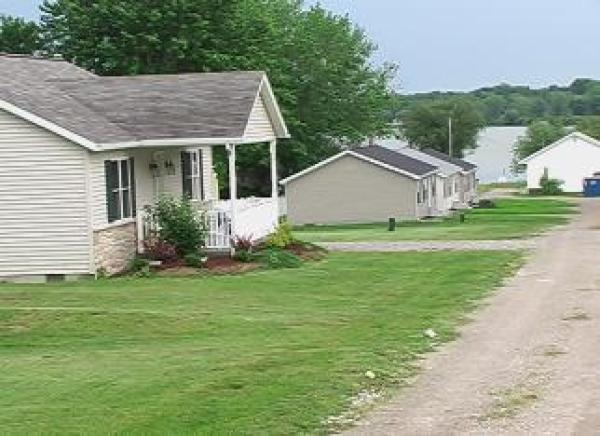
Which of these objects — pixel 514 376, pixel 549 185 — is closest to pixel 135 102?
pixel 514 376

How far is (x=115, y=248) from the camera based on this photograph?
2573 centimetres

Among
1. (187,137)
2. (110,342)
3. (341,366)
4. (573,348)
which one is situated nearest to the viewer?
(341,366)

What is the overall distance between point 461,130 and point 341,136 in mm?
46247

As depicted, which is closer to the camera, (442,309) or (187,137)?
(442,309)

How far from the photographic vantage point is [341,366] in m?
13.0

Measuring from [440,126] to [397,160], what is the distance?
2184 inches

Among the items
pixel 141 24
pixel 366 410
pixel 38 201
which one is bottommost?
pixel 366 410

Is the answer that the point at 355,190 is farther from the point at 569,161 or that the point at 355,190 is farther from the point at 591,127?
the point at 591,127

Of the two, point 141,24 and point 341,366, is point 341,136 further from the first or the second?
point 341,366

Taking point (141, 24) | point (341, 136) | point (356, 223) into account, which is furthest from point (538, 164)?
point (141, 24)

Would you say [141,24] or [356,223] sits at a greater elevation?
[141,24]

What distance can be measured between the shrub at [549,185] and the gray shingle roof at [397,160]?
38.3m

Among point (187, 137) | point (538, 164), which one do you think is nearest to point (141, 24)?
point (187, 137)

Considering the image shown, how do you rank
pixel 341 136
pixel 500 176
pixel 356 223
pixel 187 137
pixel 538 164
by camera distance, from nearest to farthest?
pixel 187 137 < pixel 356 223 < pixel 341 136 < pixel 538 164 < pixel 500 176
